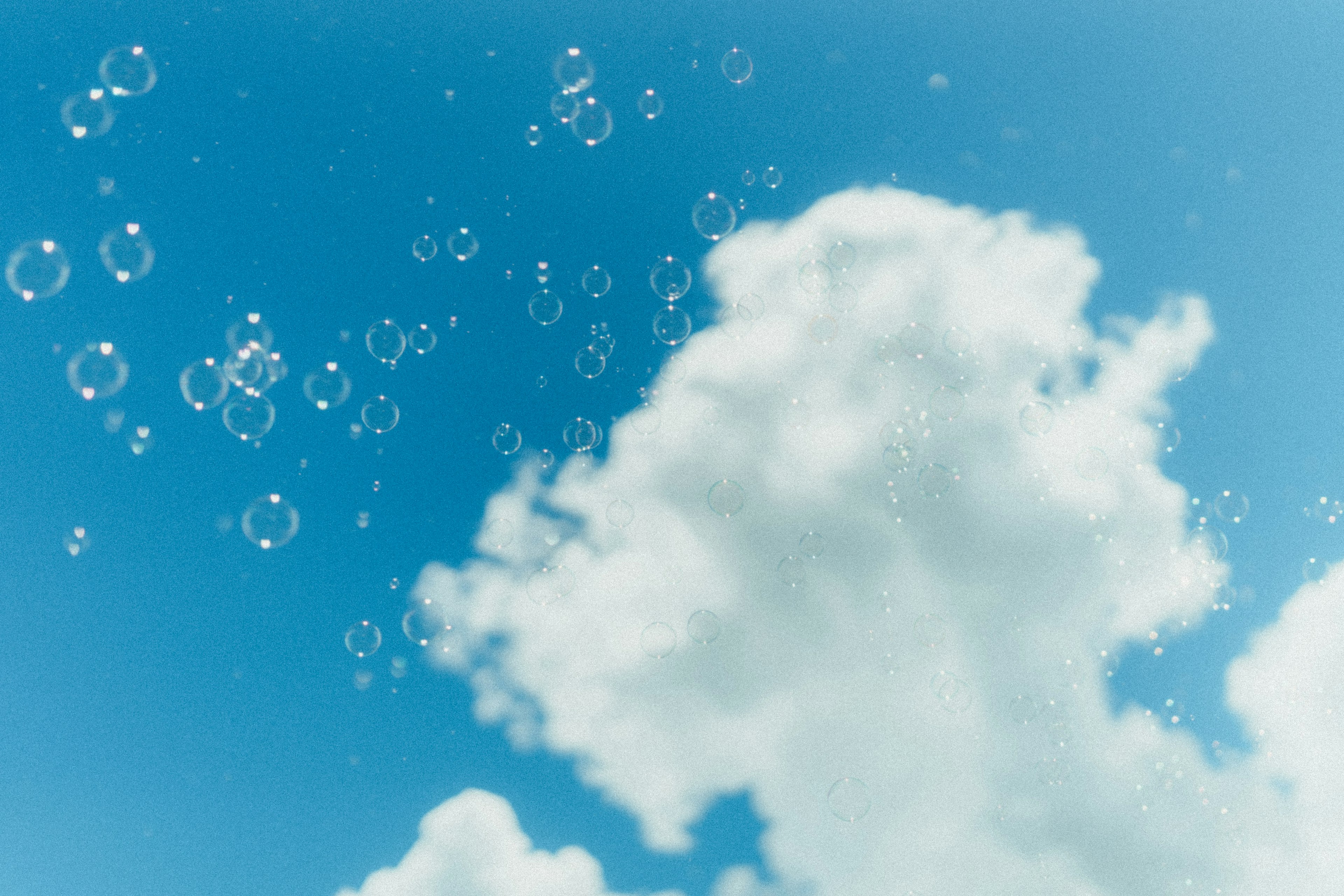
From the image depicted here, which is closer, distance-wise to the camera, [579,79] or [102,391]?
[102,391]

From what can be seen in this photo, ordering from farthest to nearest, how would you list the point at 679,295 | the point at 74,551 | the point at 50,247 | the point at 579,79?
1. the point at 679,295
2. the point at 579,79
3. the point at 74,551
4. the point at 50,247

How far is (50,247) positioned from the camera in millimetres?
11711

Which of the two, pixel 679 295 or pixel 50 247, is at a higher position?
pixel 679 295

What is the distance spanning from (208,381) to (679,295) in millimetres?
7903

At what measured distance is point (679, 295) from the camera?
1462 cm

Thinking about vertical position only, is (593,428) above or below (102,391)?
above

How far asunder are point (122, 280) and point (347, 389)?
3.57 metres

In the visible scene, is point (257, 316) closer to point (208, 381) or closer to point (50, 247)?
point (208, 381)

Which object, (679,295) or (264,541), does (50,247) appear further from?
(679,295)

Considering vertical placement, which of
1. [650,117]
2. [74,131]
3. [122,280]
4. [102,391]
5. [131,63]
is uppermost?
[650,117]

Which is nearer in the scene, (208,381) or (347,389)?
(208,381)

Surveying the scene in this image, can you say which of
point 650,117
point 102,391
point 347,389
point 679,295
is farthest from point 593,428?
point 102,391

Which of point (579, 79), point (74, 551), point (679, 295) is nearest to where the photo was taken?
point (74, 551)

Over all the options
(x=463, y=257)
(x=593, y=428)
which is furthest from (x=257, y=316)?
(x=593, y=428)
